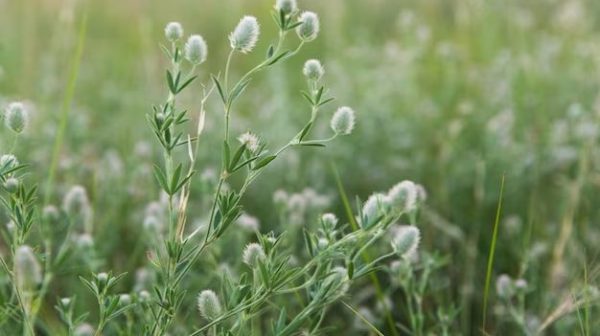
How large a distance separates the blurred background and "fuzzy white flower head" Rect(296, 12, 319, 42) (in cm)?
83

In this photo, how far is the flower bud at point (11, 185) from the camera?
1.37m

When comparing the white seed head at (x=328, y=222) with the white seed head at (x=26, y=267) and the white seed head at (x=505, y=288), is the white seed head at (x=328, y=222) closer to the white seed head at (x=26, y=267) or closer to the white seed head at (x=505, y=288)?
the white seed head at (x=26, y=267)

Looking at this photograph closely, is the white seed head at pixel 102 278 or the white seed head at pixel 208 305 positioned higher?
the white seed head at pixel 102 278

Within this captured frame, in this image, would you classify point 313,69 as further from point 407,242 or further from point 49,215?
point 49,215

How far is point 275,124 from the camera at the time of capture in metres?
3.44

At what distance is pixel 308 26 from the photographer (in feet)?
4.66

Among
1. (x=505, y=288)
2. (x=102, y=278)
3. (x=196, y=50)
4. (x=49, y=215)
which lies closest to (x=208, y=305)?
(x=102, y=278)

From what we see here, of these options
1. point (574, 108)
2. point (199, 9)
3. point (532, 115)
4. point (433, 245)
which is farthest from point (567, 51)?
point (199, 9)

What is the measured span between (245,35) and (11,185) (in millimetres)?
435

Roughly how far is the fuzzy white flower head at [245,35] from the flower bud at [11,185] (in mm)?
398

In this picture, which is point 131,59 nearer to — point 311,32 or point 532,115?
point 532,115

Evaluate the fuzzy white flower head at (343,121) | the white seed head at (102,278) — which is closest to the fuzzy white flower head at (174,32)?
the fuzzy white flower head at (343,121)

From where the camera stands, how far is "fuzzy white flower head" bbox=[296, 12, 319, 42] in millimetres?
1412

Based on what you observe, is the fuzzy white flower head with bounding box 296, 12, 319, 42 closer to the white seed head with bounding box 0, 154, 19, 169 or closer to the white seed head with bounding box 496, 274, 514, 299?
the white seed head with bounding box 0, 154, 19, 169
